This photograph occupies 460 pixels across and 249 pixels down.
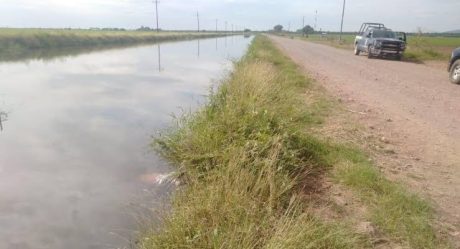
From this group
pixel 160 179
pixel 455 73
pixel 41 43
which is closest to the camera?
pixel 160 179

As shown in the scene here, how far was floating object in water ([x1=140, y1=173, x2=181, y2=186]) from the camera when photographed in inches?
247

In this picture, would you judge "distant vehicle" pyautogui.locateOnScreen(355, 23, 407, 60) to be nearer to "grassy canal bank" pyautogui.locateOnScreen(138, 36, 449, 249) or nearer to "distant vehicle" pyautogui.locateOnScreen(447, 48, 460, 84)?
"distant vehicle" pyautogui.locateOnScreen(447, 48, 460, 84)

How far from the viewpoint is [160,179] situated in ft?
21.2

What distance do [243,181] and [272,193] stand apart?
337mm

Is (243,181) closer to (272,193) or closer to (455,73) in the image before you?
(272,193)

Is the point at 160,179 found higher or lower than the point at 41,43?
lower

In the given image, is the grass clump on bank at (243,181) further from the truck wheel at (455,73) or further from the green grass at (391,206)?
the truck wheel at (455,73)

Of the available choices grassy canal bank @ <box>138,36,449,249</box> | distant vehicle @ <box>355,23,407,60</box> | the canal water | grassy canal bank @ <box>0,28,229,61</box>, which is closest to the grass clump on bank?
grassy canal bank @ <box>138,36,449,249</box>

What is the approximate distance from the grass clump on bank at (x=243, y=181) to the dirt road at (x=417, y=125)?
126 centimetres

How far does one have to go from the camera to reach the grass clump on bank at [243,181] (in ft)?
11.5

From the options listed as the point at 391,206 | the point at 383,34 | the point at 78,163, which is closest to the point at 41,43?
the point at 383,34

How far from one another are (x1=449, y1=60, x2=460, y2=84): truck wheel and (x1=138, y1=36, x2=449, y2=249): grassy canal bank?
9.71m

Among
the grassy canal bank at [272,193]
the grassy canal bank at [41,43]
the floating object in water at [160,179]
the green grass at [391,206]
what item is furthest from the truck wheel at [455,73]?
the grassy canal bank at [41,43]

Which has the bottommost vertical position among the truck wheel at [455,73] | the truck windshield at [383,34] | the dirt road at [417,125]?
the dirt road at [417,125]
